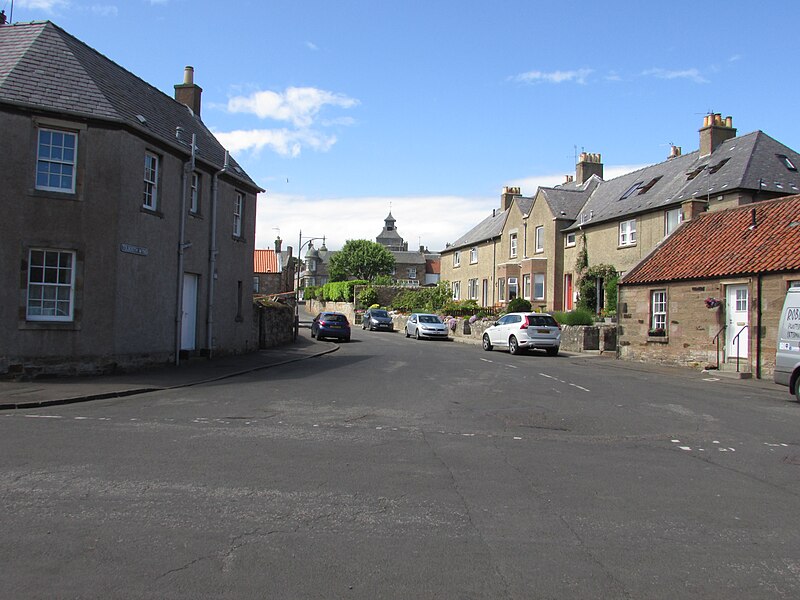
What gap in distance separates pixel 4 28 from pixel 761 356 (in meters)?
22.4

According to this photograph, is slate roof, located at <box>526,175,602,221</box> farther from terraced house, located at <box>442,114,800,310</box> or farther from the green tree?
the green tree

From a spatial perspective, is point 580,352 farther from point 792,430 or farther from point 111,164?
point 111,164

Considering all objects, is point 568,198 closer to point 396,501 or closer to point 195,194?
point 195,194

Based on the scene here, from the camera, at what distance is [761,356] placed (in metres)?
18.8

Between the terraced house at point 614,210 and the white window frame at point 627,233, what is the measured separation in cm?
5

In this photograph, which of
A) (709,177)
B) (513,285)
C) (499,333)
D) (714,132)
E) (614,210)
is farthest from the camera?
(513,285)

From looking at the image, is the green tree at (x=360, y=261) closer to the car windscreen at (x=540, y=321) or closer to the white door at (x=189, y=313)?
the car windscreen at (x=540, y=321)

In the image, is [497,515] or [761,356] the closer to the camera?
[497,515]

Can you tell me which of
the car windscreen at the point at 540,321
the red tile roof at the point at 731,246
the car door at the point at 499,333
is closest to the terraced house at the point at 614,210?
the red tile roof at the point at 731,246

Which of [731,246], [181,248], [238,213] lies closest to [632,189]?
[731,246]

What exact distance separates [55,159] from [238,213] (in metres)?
8.29

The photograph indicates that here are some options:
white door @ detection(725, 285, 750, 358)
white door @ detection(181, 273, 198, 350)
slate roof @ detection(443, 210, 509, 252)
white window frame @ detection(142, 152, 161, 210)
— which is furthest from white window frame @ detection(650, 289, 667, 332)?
slate roof @ detection(443, 210, 509, 252)

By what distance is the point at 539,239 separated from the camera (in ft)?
145

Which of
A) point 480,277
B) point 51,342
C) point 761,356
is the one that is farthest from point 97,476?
point 480,277
